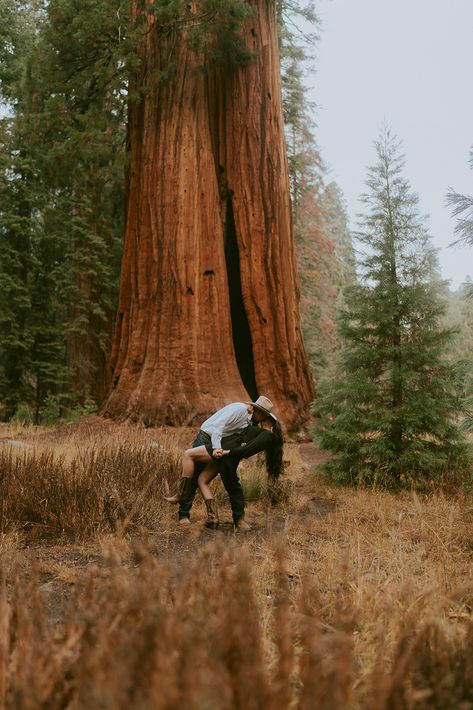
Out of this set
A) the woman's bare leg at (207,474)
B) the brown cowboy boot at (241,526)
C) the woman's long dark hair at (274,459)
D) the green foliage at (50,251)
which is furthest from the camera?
the green foliage at (50,251)

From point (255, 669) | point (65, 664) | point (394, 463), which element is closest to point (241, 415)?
point (394, 463)

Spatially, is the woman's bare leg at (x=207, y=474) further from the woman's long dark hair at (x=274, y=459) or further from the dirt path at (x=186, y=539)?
the woman's long dark hair at (x=274, y=459)

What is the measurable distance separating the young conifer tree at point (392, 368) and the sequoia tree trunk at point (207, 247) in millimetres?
3514

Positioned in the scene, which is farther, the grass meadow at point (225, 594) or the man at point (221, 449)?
the man at point (221, 449)

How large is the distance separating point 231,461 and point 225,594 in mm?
4126

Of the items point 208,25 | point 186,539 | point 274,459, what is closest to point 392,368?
point 274,459

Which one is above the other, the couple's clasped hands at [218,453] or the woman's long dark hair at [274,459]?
the couple's clasped hands at [218,453]

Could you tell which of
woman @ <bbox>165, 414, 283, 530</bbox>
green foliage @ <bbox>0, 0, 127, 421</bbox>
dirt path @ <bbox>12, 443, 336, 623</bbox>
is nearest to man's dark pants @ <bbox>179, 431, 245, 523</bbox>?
woman @ <bbox>165, 414, 283, 530</bbox>

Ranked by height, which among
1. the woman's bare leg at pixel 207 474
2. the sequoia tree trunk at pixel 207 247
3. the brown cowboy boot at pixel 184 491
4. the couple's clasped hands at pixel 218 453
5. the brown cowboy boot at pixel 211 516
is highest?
the sequoia tree trunk at pixel 207 247

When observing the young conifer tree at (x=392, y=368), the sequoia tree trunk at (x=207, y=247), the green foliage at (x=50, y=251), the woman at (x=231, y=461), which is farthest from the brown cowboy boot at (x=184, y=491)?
the green foliage at (x=50, y=251)

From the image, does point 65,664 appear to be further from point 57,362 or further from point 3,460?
point 57,362

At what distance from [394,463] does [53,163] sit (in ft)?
30.2

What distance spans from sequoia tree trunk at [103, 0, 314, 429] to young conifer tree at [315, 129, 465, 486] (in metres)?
3.51

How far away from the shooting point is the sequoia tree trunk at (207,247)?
36.1 feet
